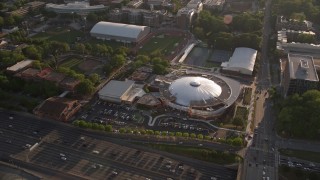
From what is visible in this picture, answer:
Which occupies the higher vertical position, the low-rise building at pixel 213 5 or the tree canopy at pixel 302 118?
the low-rise building at pixel 213 5

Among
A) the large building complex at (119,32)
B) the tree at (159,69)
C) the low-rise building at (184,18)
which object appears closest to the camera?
the tree at (159,69)

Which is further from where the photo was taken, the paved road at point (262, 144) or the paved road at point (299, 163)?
the paved road at point (299, 163)

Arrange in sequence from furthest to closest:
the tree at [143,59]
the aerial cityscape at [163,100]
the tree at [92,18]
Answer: the tree at [92,18] < the tree at [143,59] < the aerial cityscape at [163,100]

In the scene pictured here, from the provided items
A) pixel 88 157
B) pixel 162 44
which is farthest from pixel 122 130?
pixel 162 44

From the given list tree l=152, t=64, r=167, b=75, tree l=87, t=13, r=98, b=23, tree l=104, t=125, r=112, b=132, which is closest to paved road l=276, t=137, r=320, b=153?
tree l=104, t=125, r=112, b=132

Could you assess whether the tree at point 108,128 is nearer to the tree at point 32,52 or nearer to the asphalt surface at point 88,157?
the asphalt surface at point 88,157

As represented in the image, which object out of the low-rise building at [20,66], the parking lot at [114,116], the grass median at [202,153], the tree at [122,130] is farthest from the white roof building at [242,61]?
the low-rise building at [20,66]

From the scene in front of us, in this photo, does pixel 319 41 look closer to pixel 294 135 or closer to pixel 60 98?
pixel 294 135

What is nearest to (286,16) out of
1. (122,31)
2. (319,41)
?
(319,41)
